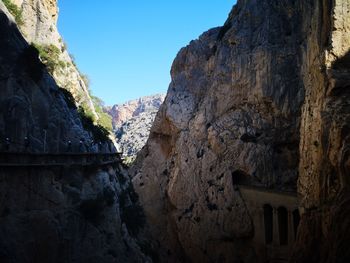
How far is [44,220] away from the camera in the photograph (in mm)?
24031

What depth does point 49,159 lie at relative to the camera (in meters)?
25.8

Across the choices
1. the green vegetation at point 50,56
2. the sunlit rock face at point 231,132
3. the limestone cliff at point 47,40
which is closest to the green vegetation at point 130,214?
the sunlit rock face at point 231,132

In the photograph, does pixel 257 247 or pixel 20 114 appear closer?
pixel 20 114

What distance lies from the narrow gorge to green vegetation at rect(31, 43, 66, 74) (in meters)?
0.14

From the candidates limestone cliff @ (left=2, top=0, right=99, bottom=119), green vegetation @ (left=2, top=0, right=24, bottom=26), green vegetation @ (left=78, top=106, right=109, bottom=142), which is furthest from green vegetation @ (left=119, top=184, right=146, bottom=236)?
green vegetation @ (left=2, top=0, right=24, bottom=26)

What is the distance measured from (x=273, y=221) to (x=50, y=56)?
2680cm

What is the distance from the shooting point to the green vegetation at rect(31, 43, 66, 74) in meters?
38.9

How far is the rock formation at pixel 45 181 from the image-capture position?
2294cm

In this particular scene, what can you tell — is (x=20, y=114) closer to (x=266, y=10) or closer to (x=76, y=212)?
(x=76, y=212)

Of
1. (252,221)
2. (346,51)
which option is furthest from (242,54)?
(346,51)

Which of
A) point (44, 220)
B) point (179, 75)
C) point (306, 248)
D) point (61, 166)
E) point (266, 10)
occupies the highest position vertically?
point (266, 10)

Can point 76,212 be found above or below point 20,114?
below

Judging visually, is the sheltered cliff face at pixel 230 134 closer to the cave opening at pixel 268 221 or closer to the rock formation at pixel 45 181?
the cave opening at pixel 268 221

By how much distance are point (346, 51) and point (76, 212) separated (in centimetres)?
1965
